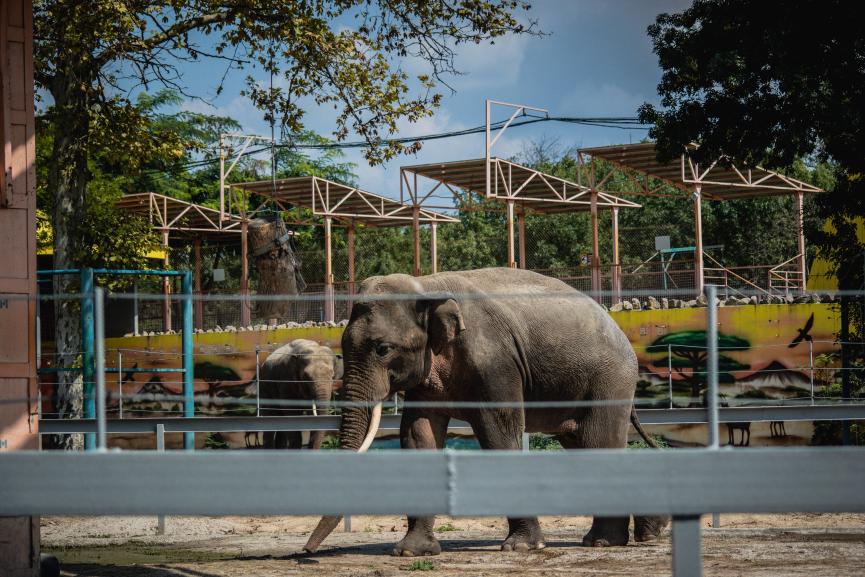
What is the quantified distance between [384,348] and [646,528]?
2.88 meters

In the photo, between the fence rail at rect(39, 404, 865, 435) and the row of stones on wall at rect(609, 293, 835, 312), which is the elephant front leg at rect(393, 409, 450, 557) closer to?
the fence rail at rect(39, 404, 865, 435)

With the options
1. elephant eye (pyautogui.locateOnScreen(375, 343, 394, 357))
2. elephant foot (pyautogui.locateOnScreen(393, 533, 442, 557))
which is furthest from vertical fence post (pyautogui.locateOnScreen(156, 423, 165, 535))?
elephant eye (pyautogui.locateOnScreen(375, 343, 394, 357))

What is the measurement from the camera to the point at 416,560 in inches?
333

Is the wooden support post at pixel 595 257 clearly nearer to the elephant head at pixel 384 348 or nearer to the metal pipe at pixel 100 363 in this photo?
the elephant head at pixel 384 348

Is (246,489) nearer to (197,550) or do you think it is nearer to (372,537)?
(197,550)

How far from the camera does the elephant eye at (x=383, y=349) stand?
856 cm

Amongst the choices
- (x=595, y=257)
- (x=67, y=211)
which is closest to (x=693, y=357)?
(x=595, y=257)

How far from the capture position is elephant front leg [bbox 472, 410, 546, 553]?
876 centimetres

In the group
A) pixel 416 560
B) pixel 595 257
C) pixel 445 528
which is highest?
pixel 595 257

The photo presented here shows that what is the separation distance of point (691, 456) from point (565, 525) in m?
7.34

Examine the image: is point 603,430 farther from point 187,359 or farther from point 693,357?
point 693,357

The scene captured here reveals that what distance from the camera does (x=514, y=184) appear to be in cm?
2859

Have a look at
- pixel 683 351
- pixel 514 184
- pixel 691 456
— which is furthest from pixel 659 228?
pixel 691 456

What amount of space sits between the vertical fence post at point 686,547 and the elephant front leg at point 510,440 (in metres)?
3.94
